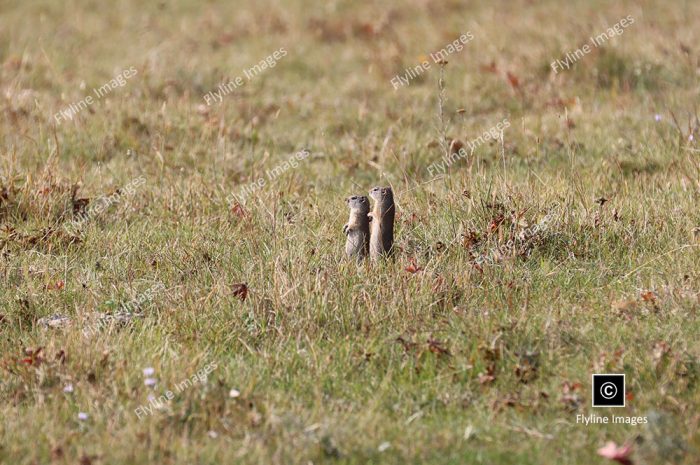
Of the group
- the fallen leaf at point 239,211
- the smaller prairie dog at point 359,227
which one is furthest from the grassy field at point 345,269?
the smaller prairie dog at point 359,227

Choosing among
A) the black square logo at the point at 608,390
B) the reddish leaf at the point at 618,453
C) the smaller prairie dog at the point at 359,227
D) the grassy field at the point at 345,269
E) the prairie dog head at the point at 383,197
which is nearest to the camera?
the reddish leaf at the point at 618,453

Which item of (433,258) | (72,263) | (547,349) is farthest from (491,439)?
(72,263)

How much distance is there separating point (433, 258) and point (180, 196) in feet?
6.39

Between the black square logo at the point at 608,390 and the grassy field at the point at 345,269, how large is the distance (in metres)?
0.05

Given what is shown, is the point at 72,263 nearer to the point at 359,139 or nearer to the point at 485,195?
the point at 485,195

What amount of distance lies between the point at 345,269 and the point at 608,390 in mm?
1504

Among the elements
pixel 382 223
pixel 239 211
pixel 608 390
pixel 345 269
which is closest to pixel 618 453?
pixel 608 390

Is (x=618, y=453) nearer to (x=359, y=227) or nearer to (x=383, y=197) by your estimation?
(x=383, y=197)

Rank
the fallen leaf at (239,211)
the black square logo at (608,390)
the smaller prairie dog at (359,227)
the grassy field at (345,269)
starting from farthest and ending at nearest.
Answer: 1. the fallen leaf at (239,211)
2. the smaller prairie dog at (359,227)
3. the black square logo at (608,390)
4. the grassy field at (345,269)

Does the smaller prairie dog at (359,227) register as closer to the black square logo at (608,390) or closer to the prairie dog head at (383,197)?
the prairie dog head at (383,197)

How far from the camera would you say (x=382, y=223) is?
5.25 m

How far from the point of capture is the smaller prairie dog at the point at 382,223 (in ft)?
17.1

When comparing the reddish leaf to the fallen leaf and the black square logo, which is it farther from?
the fallen leaf

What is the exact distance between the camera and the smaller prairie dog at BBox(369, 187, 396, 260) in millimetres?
5223
